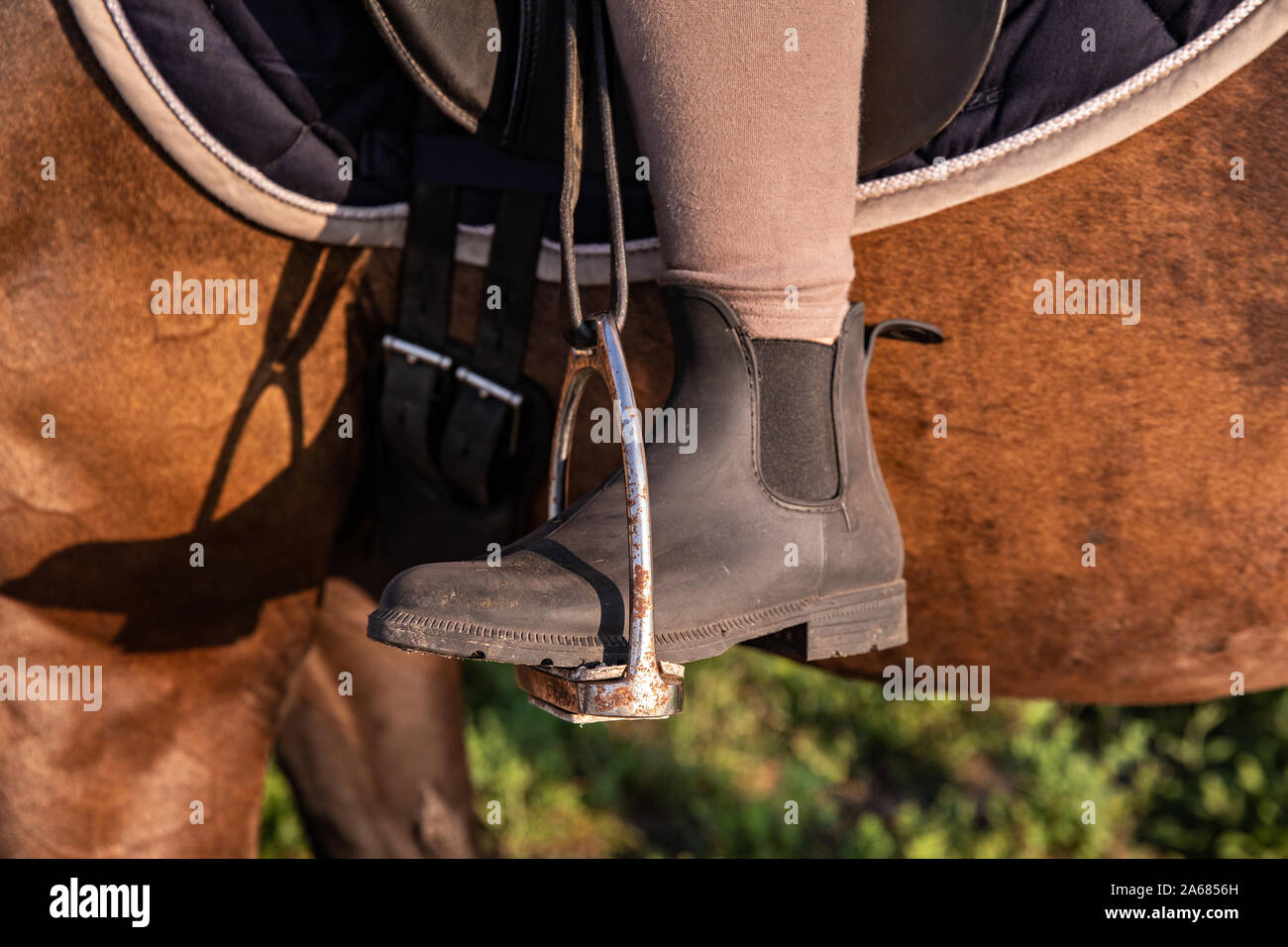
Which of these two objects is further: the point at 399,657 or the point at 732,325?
the point at 399,657

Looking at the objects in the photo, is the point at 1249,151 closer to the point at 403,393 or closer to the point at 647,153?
the point at 647,153

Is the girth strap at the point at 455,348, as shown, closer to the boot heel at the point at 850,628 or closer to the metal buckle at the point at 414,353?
the metal buckle at the point at 414,353

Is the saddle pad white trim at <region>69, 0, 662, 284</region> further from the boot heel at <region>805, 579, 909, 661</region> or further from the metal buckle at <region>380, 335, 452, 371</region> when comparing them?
the boot heel at <region>805, 579, 909, 661</region>

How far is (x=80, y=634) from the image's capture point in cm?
128

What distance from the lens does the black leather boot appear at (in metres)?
0.86

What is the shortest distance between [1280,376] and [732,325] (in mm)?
571

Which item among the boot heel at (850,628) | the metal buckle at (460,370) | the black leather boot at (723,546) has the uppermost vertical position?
the metal buckle at (460,370)

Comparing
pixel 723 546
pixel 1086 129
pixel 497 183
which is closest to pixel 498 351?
pixel 497 183

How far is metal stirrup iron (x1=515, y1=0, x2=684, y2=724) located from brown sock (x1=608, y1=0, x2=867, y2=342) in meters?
0.05

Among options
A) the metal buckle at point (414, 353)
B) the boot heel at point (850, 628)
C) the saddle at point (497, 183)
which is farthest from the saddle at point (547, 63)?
the boot heel at point (850, 628)

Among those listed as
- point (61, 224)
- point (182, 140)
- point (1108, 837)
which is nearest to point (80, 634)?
point (61, 224)

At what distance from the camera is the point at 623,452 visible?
0.84 meters

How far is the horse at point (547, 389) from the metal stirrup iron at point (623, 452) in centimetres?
22

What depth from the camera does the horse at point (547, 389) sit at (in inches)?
40.8
